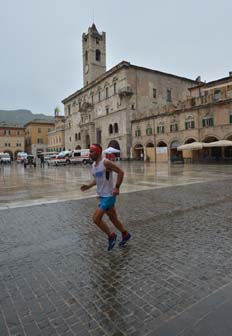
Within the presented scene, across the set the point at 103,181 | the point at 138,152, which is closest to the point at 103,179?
the point at 103,181

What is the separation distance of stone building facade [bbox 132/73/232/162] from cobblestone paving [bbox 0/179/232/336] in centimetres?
2817

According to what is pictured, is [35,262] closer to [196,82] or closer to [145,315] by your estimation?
[145,315]

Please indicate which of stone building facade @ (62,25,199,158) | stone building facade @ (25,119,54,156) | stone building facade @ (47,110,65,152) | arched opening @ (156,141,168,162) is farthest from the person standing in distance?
stone building facade @ (25,119,54,156)

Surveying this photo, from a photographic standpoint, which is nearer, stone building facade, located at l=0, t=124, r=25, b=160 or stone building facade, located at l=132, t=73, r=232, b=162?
stone building facade, located at l=132, t=73, r=232, b=162

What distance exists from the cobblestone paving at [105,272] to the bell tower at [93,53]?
194 ft

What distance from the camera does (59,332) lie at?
2.18 meters

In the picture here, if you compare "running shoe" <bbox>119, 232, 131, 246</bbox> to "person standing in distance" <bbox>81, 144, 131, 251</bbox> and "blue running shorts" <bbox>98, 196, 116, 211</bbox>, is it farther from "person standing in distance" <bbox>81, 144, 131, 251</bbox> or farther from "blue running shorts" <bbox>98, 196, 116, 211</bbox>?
"blue running shorts" <bbox>98, 196, 116, 211</bbox>

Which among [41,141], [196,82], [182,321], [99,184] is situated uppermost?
[196,82]

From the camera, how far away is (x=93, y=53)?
5891cm

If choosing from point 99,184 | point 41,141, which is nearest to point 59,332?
point 99,184

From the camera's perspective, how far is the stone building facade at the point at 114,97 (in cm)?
4450

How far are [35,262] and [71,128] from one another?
6587 centimetres

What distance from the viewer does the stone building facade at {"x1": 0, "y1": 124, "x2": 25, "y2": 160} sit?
3182 inches

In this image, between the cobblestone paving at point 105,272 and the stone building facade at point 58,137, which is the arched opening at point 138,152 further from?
the cobblestone paving at point 105,272
